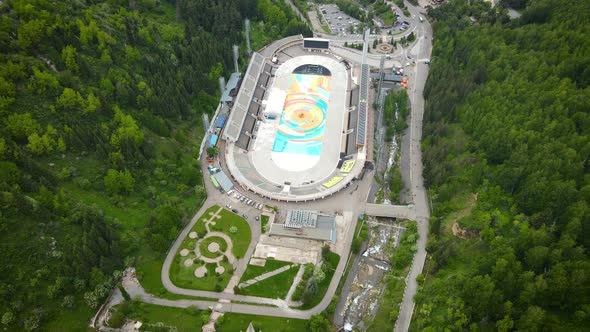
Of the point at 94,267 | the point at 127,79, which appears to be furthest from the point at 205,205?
the point at 127,79

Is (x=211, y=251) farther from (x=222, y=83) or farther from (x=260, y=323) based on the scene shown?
(x=222, y=83)

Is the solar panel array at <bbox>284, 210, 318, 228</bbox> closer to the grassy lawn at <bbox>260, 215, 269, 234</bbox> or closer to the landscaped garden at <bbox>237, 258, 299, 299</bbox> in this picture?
the grassy lawn at <bbox>260, 215, 269, 234</bbox>

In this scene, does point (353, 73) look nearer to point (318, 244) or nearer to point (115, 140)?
point (318, 244)

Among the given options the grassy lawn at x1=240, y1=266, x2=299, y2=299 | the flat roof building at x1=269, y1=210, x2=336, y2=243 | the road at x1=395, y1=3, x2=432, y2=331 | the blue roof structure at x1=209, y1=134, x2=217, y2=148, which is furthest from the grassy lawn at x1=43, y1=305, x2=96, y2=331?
the road at x1=395, y1=3, x2=432, y2=331

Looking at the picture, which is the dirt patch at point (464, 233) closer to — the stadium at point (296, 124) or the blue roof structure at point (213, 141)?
the stadium at point (296, 124)

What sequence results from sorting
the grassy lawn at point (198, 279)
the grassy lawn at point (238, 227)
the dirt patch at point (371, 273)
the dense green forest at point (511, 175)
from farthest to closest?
1. the grassy lawn at point (238, 227)
2. the grassy lawn at point (198, 279)
3. the dirt patch at point (371, 273)
4. the dense green forest at point (511, 175)

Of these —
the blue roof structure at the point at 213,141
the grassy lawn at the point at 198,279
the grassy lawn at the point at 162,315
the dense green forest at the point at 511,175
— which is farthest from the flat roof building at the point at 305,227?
the blue roof structure at the point at 213,141

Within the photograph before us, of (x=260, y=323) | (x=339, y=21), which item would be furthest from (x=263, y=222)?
(x=339, y=21)
